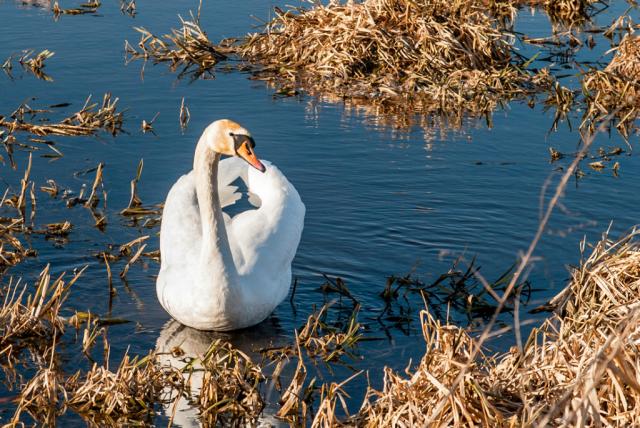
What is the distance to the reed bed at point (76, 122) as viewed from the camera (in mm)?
10961

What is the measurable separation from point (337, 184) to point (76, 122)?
2913 mm

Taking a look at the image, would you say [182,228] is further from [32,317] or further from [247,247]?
[32,317]

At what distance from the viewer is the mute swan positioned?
6992 mm

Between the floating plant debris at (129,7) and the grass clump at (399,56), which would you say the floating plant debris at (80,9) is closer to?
the floating plant debris at (129,7)

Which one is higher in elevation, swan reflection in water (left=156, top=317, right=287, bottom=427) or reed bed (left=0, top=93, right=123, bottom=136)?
reed bed (left=0, top=93, right=123, bottom=136)

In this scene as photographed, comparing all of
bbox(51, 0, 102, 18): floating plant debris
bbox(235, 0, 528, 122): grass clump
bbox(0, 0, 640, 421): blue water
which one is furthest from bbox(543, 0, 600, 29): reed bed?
bbox(51, 0, 102, 18): floating plant debris

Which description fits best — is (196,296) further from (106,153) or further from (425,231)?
(106,153)

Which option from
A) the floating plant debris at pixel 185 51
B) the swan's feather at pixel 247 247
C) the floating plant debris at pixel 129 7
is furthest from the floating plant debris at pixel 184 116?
the floating plant debris at pixel 129 7

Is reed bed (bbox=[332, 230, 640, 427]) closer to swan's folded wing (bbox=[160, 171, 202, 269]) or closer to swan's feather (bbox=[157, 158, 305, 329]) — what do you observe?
swan's feather (bbox=[157, 158, 305, 329])

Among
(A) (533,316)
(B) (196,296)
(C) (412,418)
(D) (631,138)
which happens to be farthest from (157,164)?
(C) (412,418)

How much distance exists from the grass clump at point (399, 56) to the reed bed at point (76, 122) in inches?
101

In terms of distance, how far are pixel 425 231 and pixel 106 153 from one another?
3.31 meters

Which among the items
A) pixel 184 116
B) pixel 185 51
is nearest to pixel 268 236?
pixel 184 116

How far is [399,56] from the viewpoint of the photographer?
517 inches
